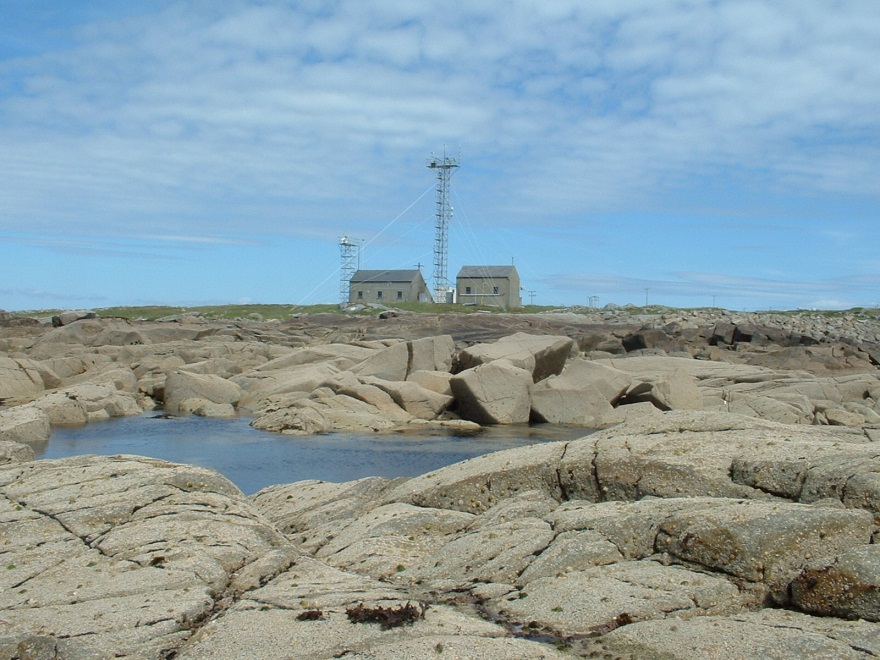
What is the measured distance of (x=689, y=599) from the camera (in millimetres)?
7543

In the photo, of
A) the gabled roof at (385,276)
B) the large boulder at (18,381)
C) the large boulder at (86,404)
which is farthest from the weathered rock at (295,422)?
the gabled roof at (385,276)

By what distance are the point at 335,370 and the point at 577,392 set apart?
9003mm

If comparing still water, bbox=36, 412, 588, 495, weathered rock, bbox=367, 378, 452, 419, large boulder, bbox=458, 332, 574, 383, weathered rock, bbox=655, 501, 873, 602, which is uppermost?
large boulder, bbox=458, 332, 574, 383

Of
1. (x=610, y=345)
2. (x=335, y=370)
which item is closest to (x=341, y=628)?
→ (x=335, y=370)

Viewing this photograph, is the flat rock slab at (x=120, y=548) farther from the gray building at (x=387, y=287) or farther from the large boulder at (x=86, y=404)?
the gray building at (x=387, y=287)

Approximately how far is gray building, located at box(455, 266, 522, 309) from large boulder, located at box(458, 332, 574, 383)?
49740 mm

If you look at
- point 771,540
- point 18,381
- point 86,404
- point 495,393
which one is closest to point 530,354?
point 495,393

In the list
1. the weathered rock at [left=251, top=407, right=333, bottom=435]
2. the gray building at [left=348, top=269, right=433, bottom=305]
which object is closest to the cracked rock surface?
the weathered rock at [left=251, top=407, right=333, bottom=435]

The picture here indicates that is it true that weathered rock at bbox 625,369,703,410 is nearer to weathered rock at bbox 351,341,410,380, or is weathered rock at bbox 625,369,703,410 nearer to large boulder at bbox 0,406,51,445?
weathered rock at bbox 351,341,410,380

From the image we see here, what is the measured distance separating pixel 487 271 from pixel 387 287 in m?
9.64

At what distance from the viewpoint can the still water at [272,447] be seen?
65.3 ft

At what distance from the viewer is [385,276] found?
8400 centimetres

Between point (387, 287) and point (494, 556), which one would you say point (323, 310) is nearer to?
point (387, 287)

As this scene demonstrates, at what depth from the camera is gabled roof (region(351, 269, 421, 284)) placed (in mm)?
82875
